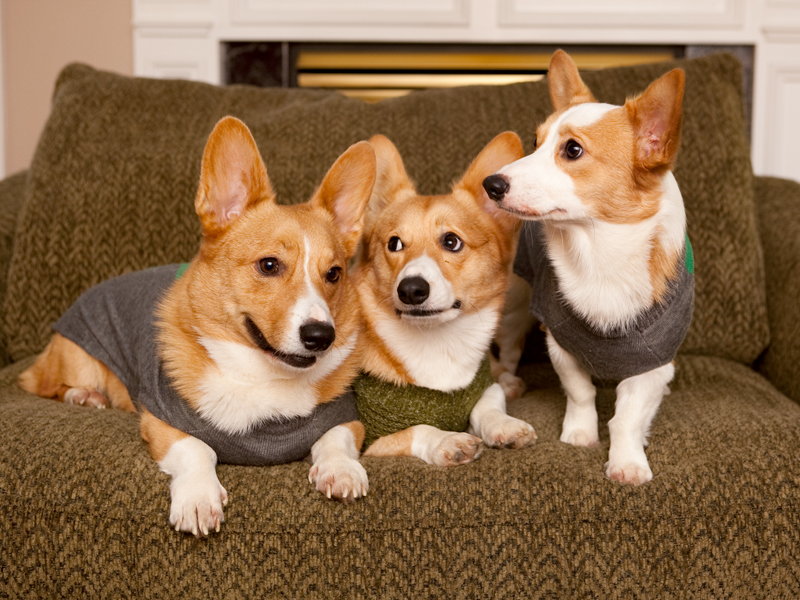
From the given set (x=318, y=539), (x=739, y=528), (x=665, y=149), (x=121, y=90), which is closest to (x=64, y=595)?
(x=318, y=539)

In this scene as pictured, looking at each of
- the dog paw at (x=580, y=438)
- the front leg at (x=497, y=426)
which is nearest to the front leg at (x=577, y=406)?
the dog paw at (x=580, y=438)

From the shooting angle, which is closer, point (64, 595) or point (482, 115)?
point (64, 595)

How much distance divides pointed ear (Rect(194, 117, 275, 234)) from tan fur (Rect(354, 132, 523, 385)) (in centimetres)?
30

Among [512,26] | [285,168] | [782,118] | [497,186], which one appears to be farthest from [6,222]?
[782,118]

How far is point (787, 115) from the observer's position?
313cm

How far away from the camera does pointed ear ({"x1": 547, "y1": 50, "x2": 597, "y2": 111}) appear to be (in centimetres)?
168

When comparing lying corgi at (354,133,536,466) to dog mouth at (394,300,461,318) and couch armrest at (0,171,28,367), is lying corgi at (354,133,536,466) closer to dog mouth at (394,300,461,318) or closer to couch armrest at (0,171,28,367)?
dog mouth at (394,300,461,318)

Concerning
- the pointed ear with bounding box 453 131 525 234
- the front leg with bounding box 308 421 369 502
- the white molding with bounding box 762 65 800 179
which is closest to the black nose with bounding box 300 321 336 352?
the front leg with bounding box 308 421 369 502

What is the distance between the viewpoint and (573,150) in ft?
4.83

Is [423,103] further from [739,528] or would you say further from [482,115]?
[739,528]

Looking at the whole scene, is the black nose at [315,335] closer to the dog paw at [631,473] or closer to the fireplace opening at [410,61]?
the dog paw at [631,473]

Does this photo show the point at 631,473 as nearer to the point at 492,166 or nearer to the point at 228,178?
the point at 492,166

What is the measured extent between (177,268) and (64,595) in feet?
2.88

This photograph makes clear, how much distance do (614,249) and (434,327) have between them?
452mm
